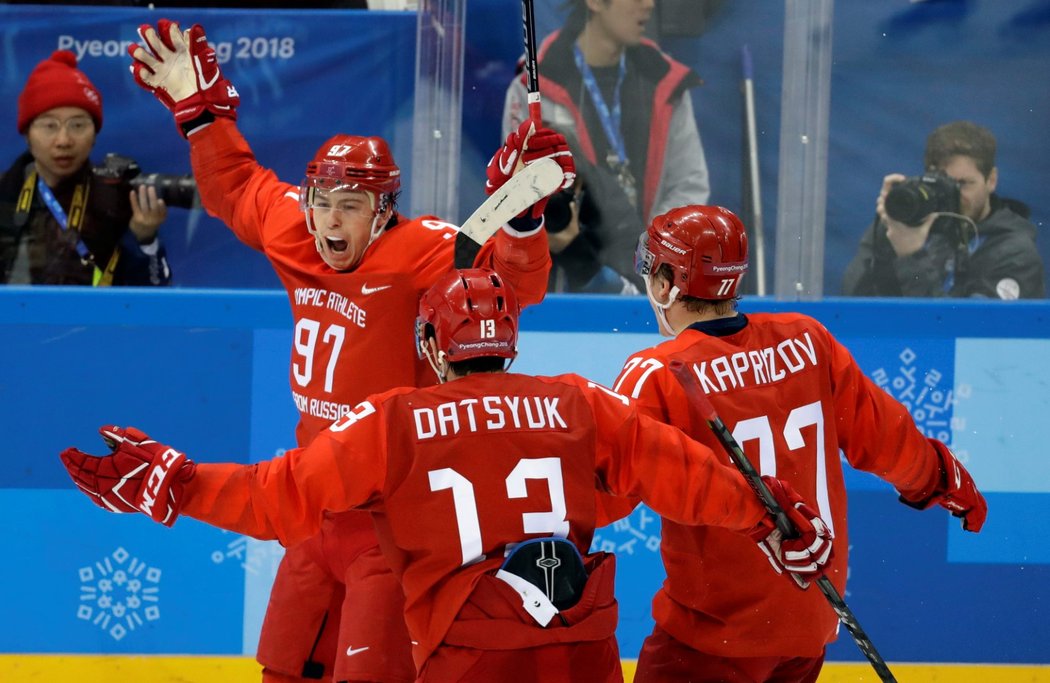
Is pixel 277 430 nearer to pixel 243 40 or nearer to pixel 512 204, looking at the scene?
pixel 512 204

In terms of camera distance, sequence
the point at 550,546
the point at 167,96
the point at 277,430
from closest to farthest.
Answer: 1. the point at 550,546
2. the point at 167,96
3. the point at 277,430

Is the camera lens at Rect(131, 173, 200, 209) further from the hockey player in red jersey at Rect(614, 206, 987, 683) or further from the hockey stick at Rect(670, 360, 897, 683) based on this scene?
the hockey stick at Rect(670, 360, 897, 683)

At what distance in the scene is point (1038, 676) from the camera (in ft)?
14.1

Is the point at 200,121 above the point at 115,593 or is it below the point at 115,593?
above

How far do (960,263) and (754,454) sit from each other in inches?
61.6

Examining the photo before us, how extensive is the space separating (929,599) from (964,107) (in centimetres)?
143

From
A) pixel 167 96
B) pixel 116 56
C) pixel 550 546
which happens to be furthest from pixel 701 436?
pixel 116 56

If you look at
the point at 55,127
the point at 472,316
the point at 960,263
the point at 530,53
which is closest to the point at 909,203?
the point at 960,263

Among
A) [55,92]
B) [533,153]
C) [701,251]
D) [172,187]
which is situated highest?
[55,92]

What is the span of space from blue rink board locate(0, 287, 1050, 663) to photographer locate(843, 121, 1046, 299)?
4.1 inches

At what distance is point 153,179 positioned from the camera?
15.4 feet

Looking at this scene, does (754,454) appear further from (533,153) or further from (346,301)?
(346,301)

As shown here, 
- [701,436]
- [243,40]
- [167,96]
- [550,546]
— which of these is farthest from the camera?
[243,40]

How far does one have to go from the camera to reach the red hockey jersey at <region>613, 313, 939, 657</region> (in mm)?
3061
